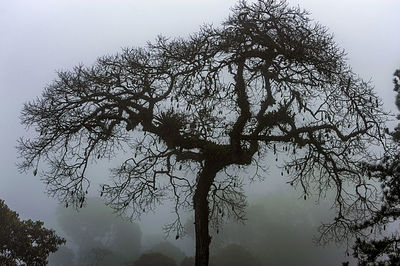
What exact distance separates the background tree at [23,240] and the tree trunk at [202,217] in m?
17.9

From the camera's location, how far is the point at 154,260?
42.5 m

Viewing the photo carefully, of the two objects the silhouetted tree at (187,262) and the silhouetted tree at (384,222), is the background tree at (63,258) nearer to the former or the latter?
the silhouetted tree at (187,262)

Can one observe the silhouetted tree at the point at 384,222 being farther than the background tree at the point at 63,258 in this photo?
No

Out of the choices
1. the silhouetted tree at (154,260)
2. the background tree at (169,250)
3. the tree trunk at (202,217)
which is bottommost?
the tree trunk at (202,217)

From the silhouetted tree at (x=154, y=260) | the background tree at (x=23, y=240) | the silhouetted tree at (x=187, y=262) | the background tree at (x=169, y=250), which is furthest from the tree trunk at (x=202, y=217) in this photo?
the background tree at (x=169, y=250)

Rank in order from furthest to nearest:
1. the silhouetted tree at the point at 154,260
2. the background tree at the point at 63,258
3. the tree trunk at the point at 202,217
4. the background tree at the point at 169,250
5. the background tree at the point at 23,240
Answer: the background tree at the point at 63,258
the background tree at the point at 169,250
the silhouetted tree at the point at 154,260
the background tree at the point at 23,240
the tree trunk at the point at 202,217

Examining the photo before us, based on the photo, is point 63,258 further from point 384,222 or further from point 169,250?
Answer: point 384,222

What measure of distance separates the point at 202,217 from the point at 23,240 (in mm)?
18745

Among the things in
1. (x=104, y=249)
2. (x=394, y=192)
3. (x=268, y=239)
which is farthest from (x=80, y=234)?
(x=394, y=192)

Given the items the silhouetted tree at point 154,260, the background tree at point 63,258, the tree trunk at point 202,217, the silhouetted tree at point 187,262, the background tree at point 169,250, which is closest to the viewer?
the tree trunk at point 202,217

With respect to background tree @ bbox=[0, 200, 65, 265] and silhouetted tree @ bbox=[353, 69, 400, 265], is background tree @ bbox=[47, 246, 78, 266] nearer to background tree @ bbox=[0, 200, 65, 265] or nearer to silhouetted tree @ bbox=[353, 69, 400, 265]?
background tree @ bbox=[0, 200, 65, 265]

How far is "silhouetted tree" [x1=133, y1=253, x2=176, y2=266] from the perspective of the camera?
138 ft

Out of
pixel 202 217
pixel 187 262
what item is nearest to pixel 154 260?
pixel 187 262

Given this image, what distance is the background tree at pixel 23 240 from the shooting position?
Result: 25.7 meters
